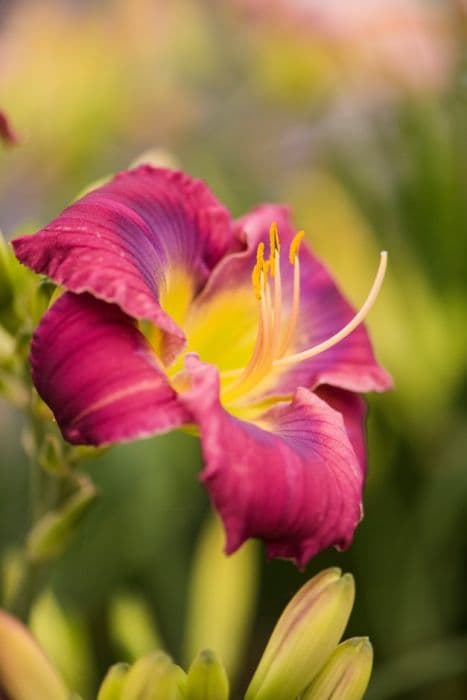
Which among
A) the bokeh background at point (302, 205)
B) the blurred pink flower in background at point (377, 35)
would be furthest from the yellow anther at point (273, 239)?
the blurred pink flower in background at point (377, 35)

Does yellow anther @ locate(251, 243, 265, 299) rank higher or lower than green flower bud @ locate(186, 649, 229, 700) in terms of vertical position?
higher

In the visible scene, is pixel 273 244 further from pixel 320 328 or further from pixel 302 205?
pixel 302 205

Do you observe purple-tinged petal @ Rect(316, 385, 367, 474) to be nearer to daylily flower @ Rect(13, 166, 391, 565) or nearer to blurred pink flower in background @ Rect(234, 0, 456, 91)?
daylily flower @ Rect(13, 166, 391, 565)

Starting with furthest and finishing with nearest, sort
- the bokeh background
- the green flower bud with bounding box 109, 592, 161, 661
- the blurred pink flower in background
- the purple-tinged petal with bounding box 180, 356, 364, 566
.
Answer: the blurred pink flower in background
the bokeh background
the green flower bud with bounding box 109, 592, 161, 661
the purple-tinged petal with bounding box 180, 356, 364, 566

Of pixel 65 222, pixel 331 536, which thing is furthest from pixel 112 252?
pixel 331 536

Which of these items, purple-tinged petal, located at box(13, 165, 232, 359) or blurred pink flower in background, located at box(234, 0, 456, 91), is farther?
blurred pink flower in background, located at box(234, 0, 456, 91)

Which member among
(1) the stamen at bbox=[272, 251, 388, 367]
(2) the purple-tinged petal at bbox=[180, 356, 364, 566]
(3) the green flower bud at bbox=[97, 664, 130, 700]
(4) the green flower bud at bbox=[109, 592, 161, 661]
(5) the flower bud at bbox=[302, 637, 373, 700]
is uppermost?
(1) the stamen at bbox=[272, 251, 388, 367]

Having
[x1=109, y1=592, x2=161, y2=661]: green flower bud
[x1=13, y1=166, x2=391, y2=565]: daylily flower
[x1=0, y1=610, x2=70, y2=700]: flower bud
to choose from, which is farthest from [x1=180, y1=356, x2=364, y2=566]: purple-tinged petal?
[x1=109, y1=592, x2=161, y2=661]: green flower bud

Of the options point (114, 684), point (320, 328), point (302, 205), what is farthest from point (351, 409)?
point (302, 205)
